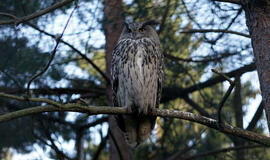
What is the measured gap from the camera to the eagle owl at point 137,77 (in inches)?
128

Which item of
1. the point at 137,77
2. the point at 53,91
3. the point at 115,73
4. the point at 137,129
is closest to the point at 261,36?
the point at 137,77

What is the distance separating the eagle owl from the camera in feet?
→ 10.7

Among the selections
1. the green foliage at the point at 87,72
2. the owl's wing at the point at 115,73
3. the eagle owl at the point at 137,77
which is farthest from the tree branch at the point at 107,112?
the green foliage at the point at 87,72

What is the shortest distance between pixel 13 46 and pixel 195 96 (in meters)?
3.79

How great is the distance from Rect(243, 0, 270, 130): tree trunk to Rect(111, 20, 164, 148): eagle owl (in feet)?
3.54

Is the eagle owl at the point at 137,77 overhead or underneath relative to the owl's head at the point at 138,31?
underneath

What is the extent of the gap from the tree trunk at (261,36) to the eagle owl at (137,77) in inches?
42.5

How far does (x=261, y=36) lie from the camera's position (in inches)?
105

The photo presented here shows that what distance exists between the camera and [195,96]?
6715 millimetres

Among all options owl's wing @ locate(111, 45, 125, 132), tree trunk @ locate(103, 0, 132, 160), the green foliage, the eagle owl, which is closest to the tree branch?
the eagle owl

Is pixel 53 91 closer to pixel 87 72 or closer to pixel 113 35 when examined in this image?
pixel 87 72

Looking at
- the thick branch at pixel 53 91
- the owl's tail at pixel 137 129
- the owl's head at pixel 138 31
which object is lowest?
the owl's tail at pixel 137 129

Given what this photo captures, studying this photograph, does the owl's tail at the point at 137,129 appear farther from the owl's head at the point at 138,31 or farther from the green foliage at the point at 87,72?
the owl's head at the point at 138,31

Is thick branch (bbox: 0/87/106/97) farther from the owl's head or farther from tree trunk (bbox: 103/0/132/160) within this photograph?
the owl's head
